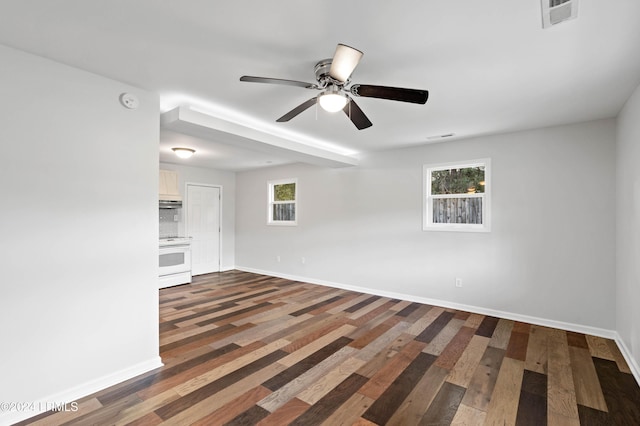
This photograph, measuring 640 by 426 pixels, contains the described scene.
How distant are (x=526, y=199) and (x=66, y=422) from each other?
5003 mm

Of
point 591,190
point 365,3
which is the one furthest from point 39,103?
point 591,190

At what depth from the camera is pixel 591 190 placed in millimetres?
3549

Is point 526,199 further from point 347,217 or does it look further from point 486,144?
point 347,217

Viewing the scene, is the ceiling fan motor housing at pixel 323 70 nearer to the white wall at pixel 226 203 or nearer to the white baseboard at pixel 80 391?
the white baseboard at pixel 80 391

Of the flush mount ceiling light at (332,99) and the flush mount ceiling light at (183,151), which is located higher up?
the flush mount ceiling light at (183,151)

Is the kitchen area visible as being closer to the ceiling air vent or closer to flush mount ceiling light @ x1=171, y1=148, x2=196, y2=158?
flush mount ceiling light @ x1=171, y1=148, x2=196, y2=158

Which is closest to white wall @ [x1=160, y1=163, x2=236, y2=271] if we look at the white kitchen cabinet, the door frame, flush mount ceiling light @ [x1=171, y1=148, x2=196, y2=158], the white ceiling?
the door frame

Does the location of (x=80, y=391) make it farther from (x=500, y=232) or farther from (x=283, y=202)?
(x=283, y=202)

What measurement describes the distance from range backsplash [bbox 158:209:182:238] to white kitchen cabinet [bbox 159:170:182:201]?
602 mm

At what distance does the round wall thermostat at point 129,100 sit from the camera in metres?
2.55

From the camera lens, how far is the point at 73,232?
2.31 meters

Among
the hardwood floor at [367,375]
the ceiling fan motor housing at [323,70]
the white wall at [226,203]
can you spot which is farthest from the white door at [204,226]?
the ceiling fan motor housing at [323,70]

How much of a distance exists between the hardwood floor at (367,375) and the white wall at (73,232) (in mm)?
299

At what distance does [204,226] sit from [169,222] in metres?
0.80
